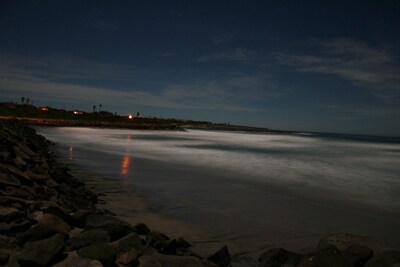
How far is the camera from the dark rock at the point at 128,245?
3.92 metres

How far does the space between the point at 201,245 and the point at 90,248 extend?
2.27m

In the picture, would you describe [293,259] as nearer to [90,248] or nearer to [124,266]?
[124,266]

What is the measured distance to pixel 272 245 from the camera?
18.7 ft

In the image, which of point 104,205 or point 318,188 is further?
point 318,188

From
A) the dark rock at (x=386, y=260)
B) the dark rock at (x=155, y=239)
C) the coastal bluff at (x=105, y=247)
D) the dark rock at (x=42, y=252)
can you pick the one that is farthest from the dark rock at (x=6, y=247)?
the dark rock at (x=386, y=260)

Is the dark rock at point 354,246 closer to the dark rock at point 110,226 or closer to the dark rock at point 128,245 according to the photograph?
the dark rock at point 128,245

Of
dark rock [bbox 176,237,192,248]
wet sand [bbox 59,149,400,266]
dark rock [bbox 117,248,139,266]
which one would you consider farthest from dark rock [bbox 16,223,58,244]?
wet sand [bbox 59,149,400,266]

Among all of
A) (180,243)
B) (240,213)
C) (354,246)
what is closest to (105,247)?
(180,243)

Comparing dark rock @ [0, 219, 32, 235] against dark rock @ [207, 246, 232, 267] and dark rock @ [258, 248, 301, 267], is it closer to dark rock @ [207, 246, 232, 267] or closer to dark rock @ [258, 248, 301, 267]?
dark rock @ [207, 246, 232, 267]

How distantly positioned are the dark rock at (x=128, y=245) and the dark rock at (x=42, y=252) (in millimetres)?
661

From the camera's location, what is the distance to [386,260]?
12.6 ft

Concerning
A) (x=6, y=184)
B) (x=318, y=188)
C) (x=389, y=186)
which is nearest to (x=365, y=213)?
(x=318, y=188)

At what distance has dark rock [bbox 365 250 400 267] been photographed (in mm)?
3768

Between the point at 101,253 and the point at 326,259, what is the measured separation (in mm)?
2541
